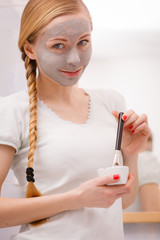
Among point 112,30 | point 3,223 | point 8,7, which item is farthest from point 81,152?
point 112,30

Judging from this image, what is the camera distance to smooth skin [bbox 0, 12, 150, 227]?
727 mm

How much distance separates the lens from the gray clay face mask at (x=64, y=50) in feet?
2.68

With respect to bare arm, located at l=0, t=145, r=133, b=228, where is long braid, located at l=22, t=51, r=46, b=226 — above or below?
above

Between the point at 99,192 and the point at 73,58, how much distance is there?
0.98 feet

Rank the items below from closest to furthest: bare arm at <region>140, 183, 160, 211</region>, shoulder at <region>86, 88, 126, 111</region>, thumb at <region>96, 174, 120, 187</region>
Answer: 1. thumb at <region>96, 174, 120, 187</region>
2. shoulder at <region>86, 88, 126, 111</region>
3. bare arm at <region>140, 183, 160, 211</region>

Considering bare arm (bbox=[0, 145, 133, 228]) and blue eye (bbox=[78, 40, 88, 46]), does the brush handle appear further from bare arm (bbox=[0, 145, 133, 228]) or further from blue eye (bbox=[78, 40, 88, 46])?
blue eye (bbox=[78, 40, 88, 46])

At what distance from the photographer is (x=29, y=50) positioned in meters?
0.87

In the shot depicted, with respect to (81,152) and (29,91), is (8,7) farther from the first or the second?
(81,152)

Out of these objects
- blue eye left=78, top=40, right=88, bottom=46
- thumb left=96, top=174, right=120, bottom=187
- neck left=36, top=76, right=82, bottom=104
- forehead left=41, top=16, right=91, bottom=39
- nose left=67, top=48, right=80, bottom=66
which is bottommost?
thumb left=96, top=174, right=120, bottom=187

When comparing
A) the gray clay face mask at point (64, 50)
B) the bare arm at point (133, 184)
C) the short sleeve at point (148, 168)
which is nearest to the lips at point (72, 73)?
the gray clay face mask at point (64, 50)

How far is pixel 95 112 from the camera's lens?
2.98 ft

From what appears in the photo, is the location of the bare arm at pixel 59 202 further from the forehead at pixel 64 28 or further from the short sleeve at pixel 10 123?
the forehead at pixel 64 28

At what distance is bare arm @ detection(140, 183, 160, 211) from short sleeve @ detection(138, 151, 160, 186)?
0.02m

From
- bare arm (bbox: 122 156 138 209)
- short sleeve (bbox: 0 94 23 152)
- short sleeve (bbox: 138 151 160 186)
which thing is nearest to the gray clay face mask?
short sleeve (bbox: 0 94 23 152)
